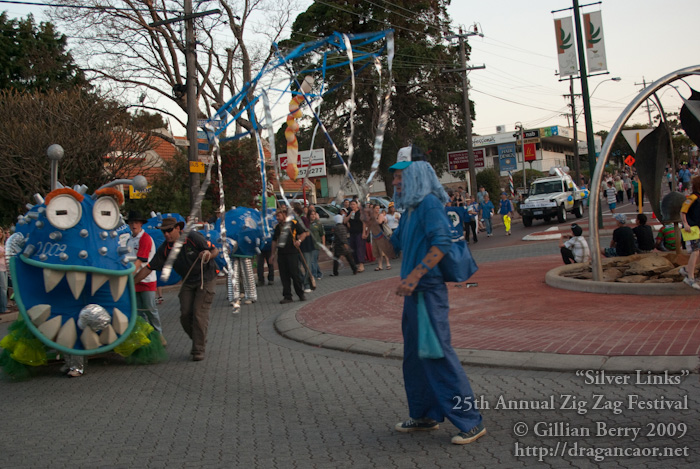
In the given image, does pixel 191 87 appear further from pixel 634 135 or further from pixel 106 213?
pixel 634 135

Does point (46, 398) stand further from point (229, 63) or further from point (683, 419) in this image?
point (229, 63)

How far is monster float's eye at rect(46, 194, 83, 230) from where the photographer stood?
7215 millimetres

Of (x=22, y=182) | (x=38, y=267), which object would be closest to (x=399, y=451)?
(x=38, y=267)

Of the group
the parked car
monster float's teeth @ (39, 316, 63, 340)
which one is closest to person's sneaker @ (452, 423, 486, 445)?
monster float's teeth @ (39, 316, 63, 340)

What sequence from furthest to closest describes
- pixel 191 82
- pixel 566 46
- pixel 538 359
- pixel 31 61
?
pixel 31 61, pixel 566 46, pixel 191 82, pixel 538 359

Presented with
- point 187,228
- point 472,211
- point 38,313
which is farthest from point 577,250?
point 472,211

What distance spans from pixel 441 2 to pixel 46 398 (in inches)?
1275

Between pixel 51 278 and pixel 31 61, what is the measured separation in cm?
2503

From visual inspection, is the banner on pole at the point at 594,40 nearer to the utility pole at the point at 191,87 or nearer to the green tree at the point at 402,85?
the green tree at the point at 402,85

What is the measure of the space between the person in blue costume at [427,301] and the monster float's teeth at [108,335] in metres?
3.97

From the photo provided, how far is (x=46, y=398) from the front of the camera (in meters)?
6.67

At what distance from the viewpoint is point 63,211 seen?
7.28 meters

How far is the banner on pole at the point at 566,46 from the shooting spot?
2225 cm

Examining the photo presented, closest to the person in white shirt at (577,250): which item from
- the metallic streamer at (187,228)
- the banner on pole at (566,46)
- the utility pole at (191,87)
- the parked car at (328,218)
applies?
the metallic streamer at (187,228)
